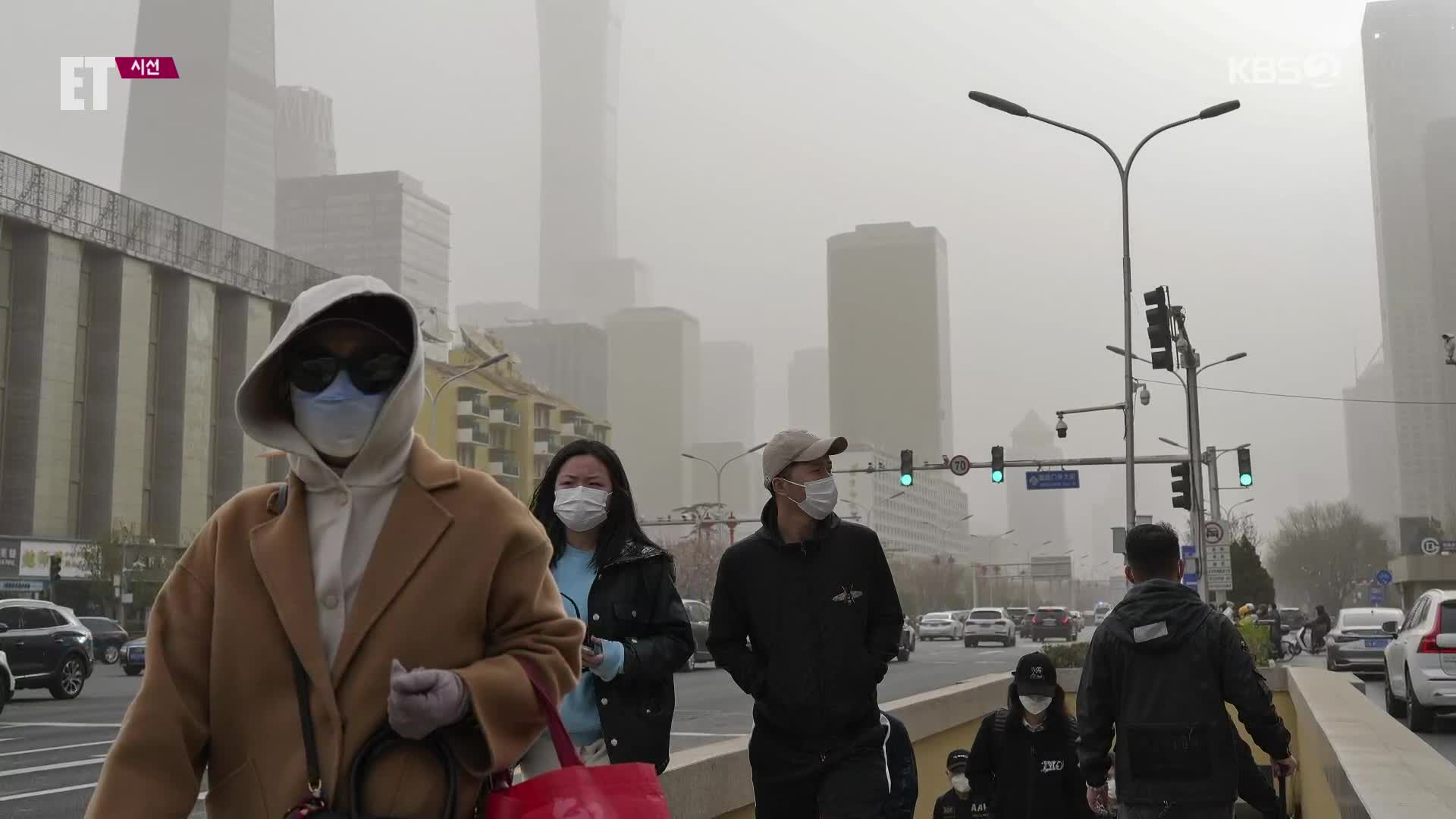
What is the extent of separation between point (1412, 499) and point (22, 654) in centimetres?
14768

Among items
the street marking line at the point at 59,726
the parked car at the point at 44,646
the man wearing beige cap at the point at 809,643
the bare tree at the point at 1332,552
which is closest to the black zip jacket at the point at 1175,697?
the man wearing beige cap at the point at 809,643

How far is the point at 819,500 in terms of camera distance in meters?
5.23

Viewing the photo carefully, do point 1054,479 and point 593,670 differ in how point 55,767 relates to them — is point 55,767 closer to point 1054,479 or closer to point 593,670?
point 593,670

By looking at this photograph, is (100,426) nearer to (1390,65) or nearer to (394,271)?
(1390,65)

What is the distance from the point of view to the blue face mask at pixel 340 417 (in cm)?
267

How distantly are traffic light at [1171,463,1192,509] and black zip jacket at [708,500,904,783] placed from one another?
24856 millimetres

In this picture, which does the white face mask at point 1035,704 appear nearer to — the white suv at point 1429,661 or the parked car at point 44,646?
the white suv at point 1429,661

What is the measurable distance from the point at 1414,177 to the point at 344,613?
145 m

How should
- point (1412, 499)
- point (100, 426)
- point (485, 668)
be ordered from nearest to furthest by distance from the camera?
1. point (485, 668)
2. point (100, 426)
3. point (1412, 499)

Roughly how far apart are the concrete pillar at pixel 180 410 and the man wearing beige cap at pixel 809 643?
230 feet

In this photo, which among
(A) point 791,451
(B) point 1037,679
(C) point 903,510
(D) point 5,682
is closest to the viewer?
(A) point 791,451

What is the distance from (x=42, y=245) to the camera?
2482 inches

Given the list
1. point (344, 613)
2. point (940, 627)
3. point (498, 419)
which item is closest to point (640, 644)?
point (344, 613)

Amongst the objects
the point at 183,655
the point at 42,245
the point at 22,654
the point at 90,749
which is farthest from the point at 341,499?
the point at 42,245
